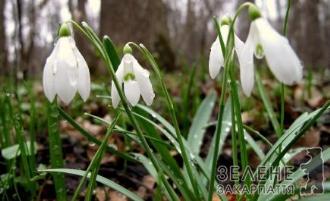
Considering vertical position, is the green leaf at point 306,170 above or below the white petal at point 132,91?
below

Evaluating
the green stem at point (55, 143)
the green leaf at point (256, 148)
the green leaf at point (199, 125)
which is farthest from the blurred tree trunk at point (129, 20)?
the green stem at point (55, 143)

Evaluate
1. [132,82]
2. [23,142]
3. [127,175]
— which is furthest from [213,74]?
[127,175]

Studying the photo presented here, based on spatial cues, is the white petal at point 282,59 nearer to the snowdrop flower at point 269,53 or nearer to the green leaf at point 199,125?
the snowdrop flower at point 269,53

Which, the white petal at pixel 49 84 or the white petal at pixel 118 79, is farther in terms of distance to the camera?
the white petal at pixel 118 79

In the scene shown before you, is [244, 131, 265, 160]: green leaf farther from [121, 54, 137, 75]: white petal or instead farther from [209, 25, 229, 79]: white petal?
[121, 54, 137, 75]: white petal

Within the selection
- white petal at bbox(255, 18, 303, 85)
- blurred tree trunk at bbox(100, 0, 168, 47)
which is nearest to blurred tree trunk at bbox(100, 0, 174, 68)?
blurred tree trunk at bbox(100, 0, 168, 47)

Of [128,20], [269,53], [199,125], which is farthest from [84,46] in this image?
[269,53]

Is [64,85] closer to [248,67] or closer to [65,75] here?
[65,75]

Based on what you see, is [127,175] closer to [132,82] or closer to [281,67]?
[132,82]
